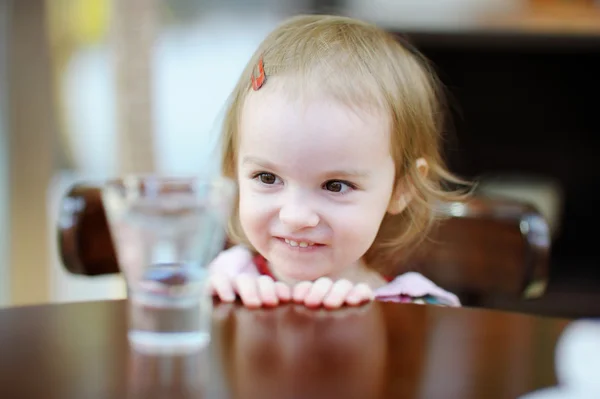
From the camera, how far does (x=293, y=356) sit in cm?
64

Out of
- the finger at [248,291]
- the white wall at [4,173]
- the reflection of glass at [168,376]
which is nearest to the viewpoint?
the reflection of glass at [168,376]

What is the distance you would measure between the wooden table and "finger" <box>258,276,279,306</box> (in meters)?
0.02

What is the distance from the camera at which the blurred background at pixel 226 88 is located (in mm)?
2684

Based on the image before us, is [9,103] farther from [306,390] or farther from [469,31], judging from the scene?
[306,390]

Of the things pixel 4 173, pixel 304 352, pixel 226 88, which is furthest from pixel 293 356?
pixel 4 173

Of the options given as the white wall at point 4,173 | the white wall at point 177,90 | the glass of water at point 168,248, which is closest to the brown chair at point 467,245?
the glass of water at point 168,248

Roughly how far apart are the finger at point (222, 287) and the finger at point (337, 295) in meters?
0.09

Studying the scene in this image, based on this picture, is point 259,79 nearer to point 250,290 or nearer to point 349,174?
point 349,174

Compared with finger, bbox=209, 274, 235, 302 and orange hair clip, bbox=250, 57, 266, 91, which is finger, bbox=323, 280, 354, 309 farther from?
orange hair clip, bbox=250, 57, 266, 91

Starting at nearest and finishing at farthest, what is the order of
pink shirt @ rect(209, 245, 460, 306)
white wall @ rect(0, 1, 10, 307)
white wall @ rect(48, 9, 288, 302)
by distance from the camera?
pink shirt @ rect(209, 245, 460, 306), white wall @ rect(0, 1, 10, 307), white wall @ rect(48, 9, 288, 302)

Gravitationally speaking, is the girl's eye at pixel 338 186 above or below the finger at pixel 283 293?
above

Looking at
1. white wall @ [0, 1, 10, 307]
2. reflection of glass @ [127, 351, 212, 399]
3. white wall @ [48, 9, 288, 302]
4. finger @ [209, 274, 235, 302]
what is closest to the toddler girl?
finger @ [209, 274, 235, 302]

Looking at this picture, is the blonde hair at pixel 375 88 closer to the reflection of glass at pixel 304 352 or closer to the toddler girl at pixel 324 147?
the toddler girl at pixel 324 147

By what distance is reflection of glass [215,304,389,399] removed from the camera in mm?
569
